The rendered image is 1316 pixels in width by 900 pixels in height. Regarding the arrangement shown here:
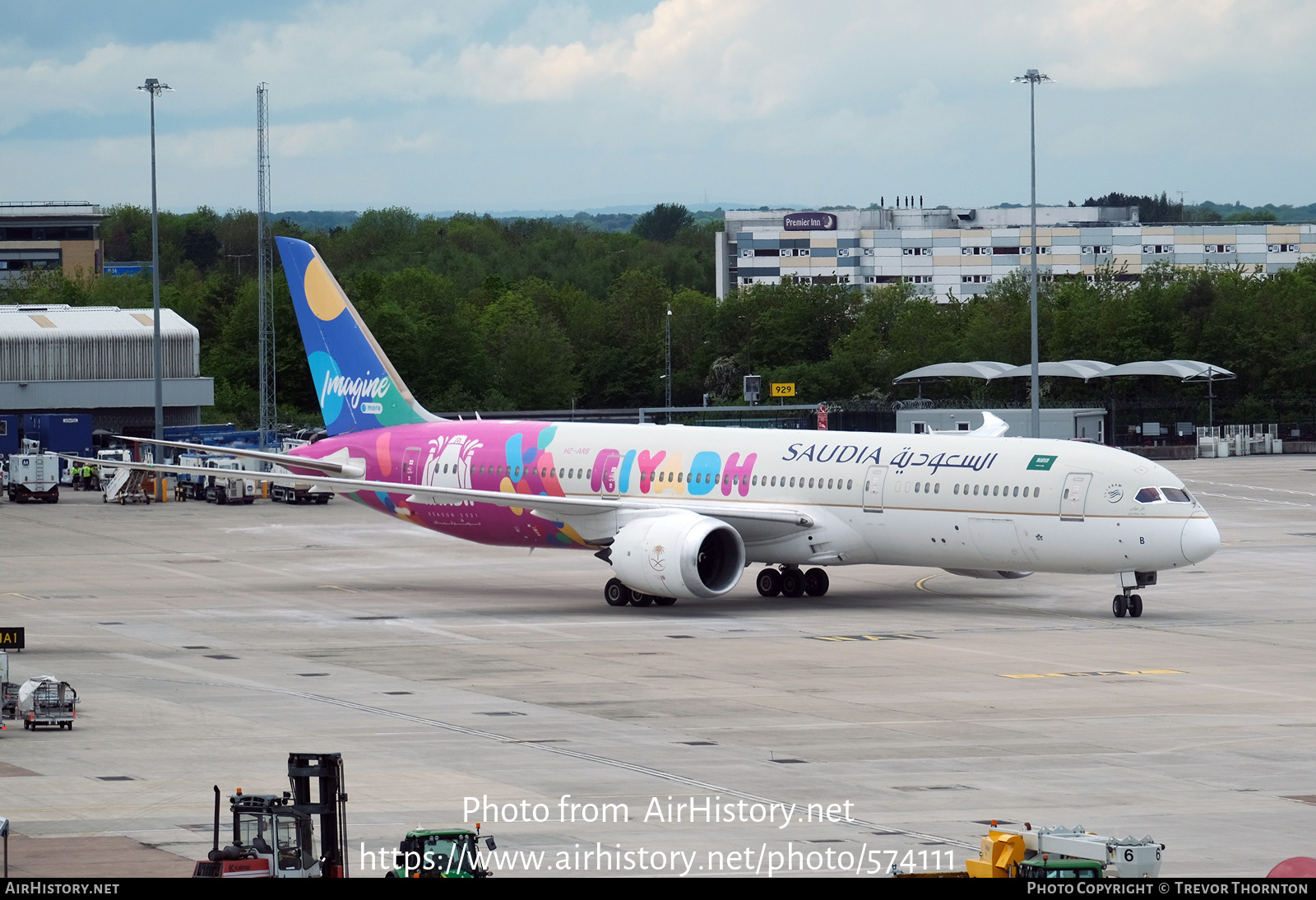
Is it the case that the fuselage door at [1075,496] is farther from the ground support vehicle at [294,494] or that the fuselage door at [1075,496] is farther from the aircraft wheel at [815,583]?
the ground support vehicle at [294,494]

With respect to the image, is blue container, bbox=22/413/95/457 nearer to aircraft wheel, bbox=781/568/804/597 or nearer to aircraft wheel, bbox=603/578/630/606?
aircraft wheel, bbox=603/578/630/606

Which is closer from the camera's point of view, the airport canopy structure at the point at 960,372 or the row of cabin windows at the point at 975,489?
the row of cabin windows at the point at 975,489

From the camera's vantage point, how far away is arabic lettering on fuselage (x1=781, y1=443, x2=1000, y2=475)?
4206 centimetres

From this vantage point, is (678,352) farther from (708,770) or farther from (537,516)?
(708,770)

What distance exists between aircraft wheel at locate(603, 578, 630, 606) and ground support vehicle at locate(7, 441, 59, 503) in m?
42.5

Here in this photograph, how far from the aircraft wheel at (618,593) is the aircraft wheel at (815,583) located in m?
4.85

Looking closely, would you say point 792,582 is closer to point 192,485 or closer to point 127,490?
point 127,490

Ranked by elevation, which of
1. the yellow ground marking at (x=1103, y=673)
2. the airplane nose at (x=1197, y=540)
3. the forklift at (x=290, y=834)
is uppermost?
the airplane nose at (x=1197, y=540)

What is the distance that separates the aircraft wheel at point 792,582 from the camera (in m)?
46.2

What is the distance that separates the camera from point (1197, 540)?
3941 cm

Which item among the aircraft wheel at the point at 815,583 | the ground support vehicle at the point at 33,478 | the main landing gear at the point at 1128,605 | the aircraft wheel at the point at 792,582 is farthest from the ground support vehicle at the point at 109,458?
the main landing gear at the point at 1128,605

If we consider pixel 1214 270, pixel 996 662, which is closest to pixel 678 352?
pixel 1214 270

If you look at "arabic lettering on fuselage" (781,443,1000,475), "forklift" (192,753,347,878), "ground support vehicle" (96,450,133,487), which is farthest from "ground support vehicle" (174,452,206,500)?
"forklift" (192,753,347,878)

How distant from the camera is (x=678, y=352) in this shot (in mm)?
156625
